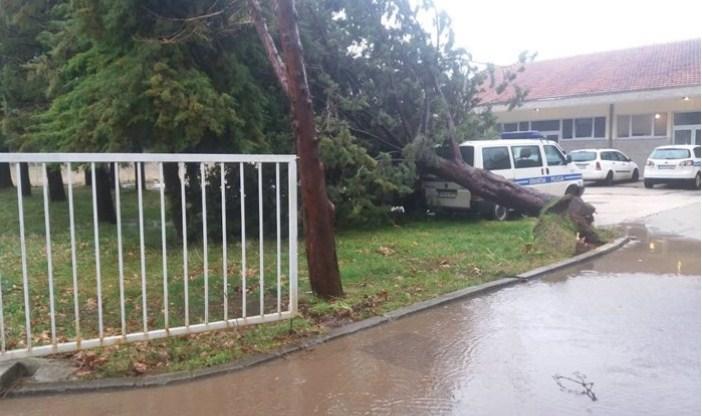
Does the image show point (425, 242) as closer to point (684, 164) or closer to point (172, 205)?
point (172, 205)

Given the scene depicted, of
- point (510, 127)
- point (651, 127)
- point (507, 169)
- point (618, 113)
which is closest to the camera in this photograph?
point (507, 169)

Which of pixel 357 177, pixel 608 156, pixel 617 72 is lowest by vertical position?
pixel 357 177

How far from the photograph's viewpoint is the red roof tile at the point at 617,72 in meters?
24.7

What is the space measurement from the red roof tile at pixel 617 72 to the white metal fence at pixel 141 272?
656 inches

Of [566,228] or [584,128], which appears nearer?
[566,228]

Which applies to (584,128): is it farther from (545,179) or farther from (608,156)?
(545,179)

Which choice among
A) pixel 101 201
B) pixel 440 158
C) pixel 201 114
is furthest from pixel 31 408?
pixel 101 201

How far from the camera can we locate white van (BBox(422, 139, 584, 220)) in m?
12.9

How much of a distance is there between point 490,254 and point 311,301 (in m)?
3.81

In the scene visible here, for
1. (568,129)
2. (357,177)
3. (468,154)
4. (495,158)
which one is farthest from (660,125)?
(357,177)

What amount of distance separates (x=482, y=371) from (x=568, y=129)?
27488 millimetres

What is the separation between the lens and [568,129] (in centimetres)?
2986

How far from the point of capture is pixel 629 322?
566 cm

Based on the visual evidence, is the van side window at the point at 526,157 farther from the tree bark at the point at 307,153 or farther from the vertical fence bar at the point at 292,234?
the vertical fence bar at the point at 292,234
